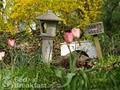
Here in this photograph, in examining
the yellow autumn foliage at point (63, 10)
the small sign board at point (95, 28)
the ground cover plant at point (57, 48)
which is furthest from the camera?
the yellow autumn foliage at point (63, 10)

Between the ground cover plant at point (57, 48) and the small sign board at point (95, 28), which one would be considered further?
the small sign board at point (95, 28)

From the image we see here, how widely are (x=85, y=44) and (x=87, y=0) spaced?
67.4 inches

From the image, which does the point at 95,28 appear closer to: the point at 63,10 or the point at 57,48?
the point at 63,10

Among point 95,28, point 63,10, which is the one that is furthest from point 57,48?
point 95,28

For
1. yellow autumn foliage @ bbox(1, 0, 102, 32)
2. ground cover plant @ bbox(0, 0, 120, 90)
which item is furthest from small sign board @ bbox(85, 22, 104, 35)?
yellow autumn foliage @ bbox(1, 0, 102, 32)

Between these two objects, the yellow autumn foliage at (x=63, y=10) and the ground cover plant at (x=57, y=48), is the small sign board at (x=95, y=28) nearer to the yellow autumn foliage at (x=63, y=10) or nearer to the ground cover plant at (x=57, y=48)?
the ground cover plant at (x=57, y=48)

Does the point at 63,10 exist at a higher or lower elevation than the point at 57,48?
higher

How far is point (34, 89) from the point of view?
131 inches

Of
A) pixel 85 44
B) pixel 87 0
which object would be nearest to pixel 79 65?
pixel 85 44

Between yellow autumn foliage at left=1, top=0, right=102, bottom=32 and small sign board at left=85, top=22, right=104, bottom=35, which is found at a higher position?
yellow autumn foliage at left=1, top=0, right=102, bottom=32

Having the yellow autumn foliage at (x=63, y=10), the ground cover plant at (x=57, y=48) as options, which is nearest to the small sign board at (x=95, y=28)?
the ground cover plant at (x=57, y=48)

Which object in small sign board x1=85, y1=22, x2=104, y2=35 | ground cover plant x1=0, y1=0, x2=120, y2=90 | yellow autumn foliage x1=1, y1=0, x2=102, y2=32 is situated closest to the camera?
ground cover plant x1=0, y1=0, x2=120, y2=90

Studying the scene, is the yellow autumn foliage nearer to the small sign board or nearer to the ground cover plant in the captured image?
the ground cover plant

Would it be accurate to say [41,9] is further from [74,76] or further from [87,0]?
[74,76]
